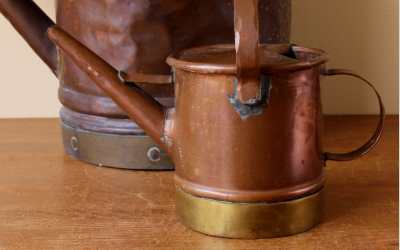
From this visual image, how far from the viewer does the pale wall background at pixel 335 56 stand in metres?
1.31

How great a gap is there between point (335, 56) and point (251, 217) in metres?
0.62

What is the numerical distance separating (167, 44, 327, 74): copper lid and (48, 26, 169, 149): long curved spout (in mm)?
65

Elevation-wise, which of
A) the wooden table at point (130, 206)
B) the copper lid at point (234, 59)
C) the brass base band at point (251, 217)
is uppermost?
the copper lid at point (234, 59)

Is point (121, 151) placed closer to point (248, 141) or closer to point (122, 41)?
point (122, 41)

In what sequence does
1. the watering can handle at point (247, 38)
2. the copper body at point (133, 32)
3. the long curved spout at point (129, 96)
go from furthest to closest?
the copper body at point (133, 32) < the long curved spout at point (129, 96) < the watering can handle at point (247, 38)

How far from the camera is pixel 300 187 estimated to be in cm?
80

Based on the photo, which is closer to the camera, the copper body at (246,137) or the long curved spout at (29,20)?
the copper body at (246,137)

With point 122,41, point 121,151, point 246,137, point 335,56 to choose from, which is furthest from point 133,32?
point 335,56

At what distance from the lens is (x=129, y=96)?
847 millimetres

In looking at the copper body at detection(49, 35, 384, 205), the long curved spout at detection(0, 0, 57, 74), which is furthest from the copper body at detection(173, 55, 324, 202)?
the long curved spout at detection(0, 0, 57, 74)

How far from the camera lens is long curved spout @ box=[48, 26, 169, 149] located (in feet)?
2.76

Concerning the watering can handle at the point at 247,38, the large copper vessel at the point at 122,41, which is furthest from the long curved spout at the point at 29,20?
the watering can handle at the point at 247,38

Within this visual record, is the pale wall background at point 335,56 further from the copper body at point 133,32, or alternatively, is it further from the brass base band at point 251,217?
the brass base band at point 251,217

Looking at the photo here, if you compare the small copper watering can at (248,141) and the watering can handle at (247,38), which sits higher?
the watering can handle at (247,38)
